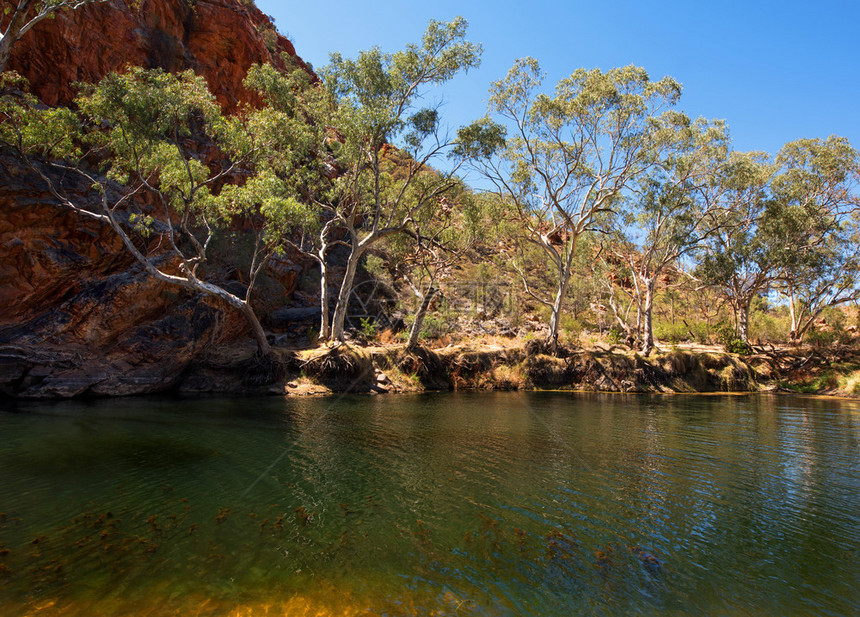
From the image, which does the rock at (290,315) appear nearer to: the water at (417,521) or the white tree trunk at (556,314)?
the water at (417,521)

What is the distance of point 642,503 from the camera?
7695mm

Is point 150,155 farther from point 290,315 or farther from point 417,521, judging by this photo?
point 417,521

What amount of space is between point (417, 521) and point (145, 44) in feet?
113

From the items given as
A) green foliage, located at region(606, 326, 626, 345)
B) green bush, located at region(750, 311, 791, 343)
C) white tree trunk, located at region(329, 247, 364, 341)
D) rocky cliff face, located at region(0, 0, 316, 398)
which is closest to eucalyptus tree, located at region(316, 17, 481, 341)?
white tree trunk, located at region(329, 247, 364, 341)

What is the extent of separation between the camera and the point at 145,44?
28250mm

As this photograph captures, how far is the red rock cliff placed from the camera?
2260cm

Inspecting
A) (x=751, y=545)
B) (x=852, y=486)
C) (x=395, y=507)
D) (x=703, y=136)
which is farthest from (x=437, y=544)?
(x=703, y=136)

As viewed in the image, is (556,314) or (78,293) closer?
(78,293)

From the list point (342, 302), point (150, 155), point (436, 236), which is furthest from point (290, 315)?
point (150, 155)

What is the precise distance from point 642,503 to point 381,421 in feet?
30.4

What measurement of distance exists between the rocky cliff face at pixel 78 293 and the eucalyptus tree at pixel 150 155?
108 centimetres

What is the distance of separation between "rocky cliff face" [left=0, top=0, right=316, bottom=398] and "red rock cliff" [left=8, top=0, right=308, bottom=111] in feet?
0.20

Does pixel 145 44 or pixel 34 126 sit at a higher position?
pixel 145 44

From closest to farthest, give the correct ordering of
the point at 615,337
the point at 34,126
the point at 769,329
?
1. the point at 34,126
2. the point at 615,337
3. the point at 769,329
